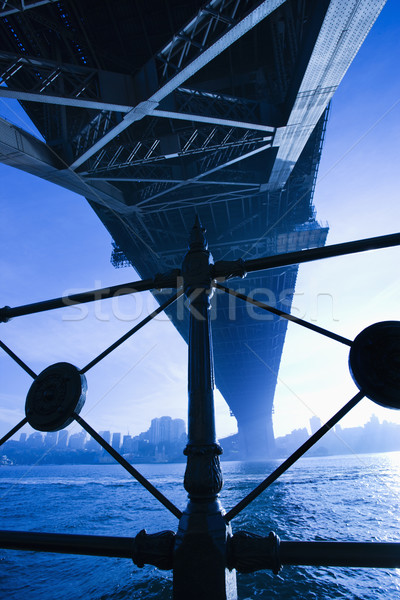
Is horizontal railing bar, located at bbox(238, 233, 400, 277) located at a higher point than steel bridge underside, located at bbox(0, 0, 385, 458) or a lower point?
lower

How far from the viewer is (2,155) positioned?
24.8ft

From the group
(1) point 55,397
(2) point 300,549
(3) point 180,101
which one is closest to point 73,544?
(1) point 55,397

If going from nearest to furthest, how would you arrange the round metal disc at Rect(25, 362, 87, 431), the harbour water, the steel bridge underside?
the round metal disc at Rect(25, 362, 87, 431) → the steel bridge underside → the harbour water

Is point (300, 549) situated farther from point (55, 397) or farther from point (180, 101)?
point (180, 101)

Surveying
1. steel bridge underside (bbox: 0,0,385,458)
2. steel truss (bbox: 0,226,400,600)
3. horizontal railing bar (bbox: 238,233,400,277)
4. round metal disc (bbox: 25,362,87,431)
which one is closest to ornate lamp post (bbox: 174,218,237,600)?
steel truss (bbox: 0,226,400,600)

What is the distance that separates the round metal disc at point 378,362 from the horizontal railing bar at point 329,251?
1.69 ft

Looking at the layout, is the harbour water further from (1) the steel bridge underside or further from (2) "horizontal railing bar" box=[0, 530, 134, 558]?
(1) the steel bridge underside

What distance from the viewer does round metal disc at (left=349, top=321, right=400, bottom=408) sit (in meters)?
1.30

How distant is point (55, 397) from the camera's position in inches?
67.4

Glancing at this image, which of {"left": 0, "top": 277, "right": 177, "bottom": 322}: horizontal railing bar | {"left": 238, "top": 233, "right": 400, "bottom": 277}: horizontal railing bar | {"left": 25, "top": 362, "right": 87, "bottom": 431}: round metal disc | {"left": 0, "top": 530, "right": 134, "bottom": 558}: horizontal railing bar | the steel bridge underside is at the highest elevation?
the steel bridge underside

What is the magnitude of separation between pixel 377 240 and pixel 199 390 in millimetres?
1298

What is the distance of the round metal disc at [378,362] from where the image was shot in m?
1.30

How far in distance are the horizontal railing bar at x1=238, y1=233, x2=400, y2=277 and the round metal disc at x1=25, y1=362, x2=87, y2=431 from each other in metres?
1.05

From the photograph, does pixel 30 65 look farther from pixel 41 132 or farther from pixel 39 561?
pixel 39 561
